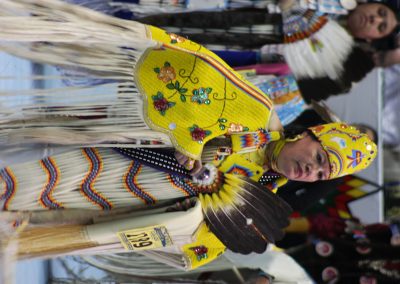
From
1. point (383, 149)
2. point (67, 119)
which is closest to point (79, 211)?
point (67, 119)

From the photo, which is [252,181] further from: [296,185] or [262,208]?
[296,185]

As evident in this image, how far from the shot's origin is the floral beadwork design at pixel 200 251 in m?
1.78

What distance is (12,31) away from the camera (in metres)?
1.27

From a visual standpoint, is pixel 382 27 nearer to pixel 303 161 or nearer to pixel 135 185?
pixel 303 161

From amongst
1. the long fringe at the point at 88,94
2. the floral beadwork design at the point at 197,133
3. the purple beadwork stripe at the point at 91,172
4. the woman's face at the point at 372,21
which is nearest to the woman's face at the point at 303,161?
the floral beadwork design at the point at 197,133

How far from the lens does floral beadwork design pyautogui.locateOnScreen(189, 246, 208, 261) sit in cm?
178

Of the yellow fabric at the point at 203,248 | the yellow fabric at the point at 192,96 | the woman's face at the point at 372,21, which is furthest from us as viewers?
the woman's face at the point at 372,21

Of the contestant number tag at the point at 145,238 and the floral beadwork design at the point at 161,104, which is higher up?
the floral beadwork design at the point at 161,104

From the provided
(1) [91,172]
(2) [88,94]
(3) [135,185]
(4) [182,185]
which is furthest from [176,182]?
(2) [88,94]

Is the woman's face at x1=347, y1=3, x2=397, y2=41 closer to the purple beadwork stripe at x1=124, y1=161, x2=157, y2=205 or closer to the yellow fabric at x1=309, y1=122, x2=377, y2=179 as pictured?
the yellow fabric at x1=309, y1=122, x2=377, y2=179

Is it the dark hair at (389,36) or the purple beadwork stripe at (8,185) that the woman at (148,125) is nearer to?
the purple beadwork stripe at (8,185)

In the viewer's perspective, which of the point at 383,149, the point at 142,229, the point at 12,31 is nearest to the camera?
the point at 12,31

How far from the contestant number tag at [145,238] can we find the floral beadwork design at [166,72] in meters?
0.45

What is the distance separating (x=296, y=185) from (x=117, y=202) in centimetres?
76
